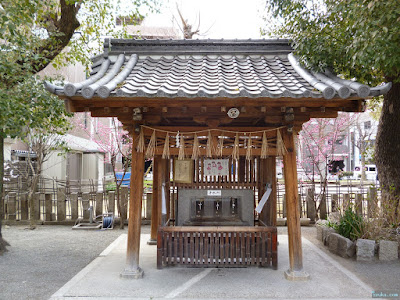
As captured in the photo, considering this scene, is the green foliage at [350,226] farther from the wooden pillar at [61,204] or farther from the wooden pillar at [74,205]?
the wooden pillar at [61,204]

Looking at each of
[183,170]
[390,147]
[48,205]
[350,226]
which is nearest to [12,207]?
[48,205]

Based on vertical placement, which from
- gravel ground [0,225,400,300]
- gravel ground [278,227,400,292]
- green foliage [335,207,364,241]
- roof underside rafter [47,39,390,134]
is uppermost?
roof underside rafter [47,39,390,134]

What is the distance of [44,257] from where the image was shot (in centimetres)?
736

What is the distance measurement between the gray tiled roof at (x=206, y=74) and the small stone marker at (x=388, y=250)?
4078 millimetres

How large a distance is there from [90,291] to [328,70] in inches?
217

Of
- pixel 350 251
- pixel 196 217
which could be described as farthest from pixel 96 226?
pixel 350 251

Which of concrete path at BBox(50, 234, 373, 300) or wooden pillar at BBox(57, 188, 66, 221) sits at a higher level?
wooden pillar at BBox(57, 188, 66, 221)

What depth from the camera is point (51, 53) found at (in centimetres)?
791

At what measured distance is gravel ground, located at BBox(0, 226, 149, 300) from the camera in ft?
18.0

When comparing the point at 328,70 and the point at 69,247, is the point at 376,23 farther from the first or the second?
the point at 69,247

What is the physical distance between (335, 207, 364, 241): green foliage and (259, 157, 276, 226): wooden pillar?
2072mm

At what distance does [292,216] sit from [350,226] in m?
2.86

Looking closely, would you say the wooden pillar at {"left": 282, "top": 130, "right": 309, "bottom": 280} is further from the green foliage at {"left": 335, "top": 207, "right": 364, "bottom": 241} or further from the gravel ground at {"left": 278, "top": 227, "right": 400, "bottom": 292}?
the green foliage at {"left": 335, "top": 207, "right": 364, "bottom": 241}

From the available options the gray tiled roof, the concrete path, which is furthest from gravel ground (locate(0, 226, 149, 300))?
the gray tiled roof
